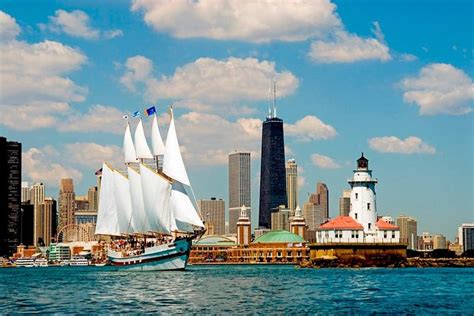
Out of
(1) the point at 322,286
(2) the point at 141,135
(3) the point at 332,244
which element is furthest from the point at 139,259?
(1) the point at 322,286

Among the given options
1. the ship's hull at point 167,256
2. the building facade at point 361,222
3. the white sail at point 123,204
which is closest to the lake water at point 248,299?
the ship's hull at point 167,256

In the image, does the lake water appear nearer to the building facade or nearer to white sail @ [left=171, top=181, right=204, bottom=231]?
white sail @ [left=171, top=181, right=204, bottom=231]

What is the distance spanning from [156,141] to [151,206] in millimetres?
10513

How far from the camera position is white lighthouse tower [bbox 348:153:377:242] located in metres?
172

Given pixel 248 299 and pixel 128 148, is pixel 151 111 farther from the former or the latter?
pixel 248 299

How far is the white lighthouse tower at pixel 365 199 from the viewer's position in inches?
6762

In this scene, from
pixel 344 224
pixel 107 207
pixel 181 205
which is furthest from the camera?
pixel 344 224

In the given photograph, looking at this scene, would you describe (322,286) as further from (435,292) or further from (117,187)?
(117,187)

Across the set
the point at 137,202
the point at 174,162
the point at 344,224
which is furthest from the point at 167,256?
the point at 344,224

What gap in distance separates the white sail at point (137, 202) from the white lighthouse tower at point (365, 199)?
1894 inches

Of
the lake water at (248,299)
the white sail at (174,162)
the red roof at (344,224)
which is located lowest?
the lake water at (248,299)

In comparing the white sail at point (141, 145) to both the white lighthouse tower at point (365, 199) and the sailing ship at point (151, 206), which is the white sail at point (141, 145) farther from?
the white lighthouse tower at point (365, 199)

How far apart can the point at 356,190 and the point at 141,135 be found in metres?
47.1

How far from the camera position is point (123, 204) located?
14525cm
